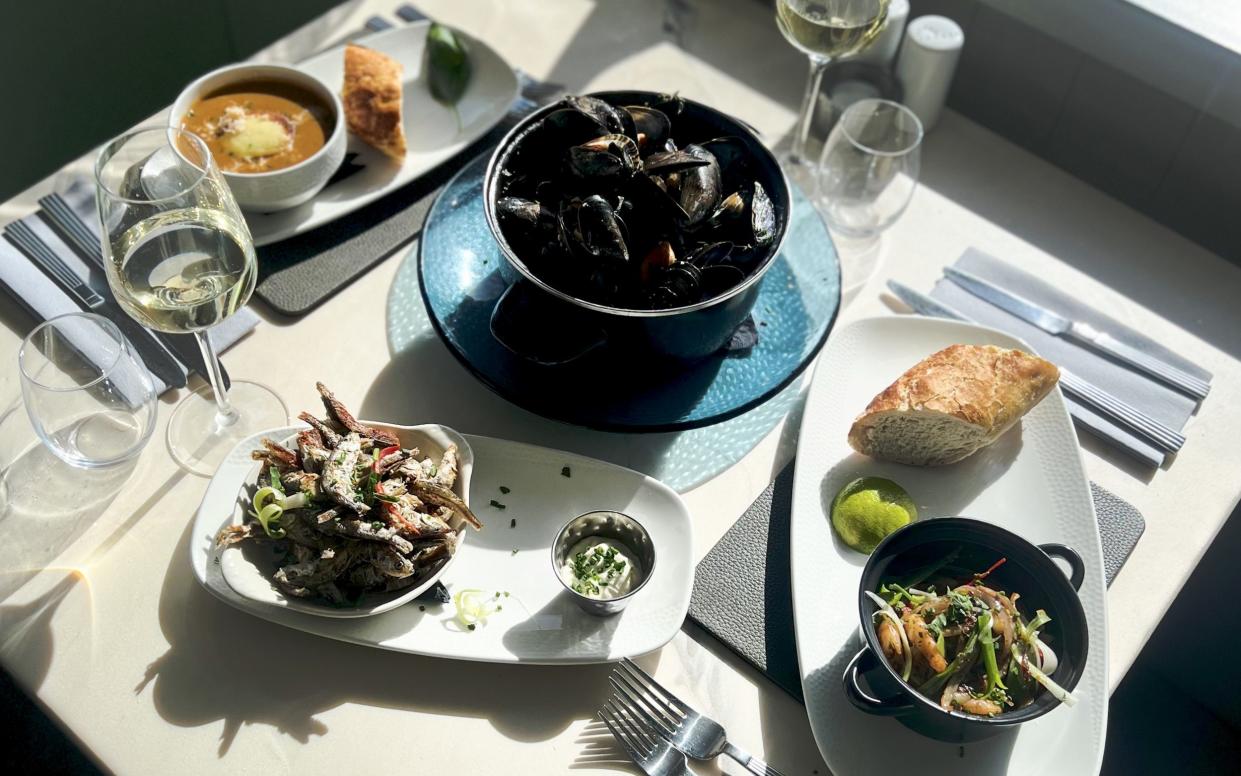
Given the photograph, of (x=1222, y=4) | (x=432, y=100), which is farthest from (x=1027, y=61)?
(x=432, y=100)

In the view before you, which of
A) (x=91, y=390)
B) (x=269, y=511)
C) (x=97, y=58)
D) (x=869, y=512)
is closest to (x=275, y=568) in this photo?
(x=269, y=511)

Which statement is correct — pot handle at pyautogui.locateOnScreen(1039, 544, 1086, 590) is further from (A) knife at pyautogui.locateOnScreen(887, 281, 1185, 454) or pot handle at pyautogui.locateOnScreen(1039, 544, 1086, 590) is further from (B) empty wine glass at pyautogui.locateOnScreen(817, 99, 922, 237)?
(B) empty wine glass at pyautogui.locateOnScreen(817, 99, 922, 237)

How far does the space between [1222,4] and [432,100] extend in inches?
50.9

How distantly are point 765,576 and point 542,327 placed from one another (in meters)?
0.39

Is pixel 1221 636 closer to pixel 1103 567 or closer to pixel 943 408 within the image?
pixel 1103 567

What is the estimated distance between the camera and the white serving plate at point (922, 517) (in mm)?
1012

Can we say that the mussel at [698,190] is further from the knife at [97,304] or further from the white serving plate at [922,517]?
the knife at [97,304]

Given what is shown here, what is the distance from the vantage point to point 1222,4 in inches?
62.8

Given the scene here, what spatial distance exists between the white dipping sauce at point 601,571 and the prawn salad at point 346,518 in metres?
0.11

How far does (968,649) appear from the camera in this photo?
974 mm

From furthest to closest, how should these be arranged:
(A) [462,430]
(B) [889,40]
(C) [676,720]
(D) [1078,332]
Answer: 1. (B) [889,40]
2. (D) [1078,332]
3. (A) [462,430]
4. (C) [676,720]

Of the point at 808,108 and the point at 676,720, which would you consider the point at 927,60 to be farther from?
the point at 676,720

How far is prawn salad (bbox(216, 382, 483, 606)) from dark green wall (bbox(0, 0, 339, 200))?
1.68m

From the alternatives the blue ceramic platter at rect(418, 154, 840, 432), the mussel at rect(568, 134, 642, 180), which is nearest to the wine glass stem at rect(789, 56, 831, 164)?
the blue ceramic platter at rect(418, 154, 840, 432)
